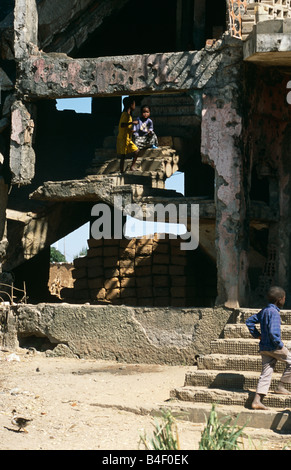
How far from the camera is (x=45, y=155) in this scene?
16250mm

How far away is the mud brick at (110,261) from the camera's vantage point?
1386cm

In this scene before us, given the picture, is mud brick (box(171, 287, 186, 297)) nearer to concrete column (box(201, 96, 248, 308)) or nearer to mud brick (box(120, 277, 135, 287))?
mud brick (box(120, 277, 135, 287))

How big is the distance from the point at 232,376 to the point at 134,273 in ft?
18.2

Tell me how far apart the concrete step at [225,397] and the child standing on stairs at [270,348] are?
105 millimetres

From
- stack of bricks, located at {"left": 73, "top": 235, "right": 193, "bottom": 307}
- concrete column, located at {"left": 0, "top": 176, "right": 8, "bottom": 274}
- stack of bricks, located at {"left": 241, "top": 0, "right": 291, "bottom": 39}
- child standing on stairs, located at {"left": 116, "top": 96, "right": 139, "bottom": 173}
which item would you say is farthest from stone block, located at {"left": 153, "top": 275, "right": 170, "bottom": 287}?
stack of bricks, located at {"left": 241, "top": 0, "right": 291, "bottom": 39}

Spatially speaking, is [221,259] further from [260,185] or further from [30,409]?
[30,409]

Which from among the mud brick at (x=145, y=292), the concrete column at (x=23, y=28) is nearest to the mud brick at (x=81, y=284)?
the mud brick at (x=145, y=292)

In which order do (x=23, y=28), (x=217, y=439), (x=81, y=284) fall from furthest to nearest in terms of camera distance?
1. (x=81, y=284)
2. (x=23, y=28)
3. (x=217, y=439)

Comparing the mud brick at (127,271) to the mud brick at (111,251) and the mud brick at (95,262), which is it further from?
the mud brick at (95,262)

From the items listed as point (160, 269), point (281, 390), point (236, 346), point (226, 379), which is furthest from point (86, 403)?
point (160, 269)

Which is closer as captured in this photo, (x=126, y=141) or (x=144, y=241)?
(x=126, y=141)

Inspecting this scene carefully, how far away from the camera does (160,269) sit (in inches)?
530

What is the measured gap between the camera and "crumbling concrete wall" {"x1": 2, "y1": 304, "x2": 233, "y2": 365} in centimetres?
1069

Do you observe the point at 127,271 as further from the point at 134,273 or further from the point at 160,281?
the point at 160,281
